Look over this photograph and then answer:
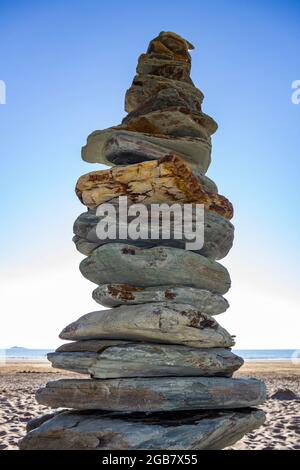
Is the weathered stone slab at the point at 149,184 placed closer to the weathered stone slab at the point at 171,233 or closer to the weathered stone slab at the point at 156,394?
the weathered stone slab at the point at 171,233

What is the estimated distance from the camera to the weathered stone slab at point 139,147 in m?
9.06

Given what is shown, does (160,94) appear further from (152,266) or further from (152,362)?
(152,362)

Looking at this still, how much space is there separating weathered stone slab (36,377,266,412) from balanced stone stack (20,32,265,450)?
0.02 meters

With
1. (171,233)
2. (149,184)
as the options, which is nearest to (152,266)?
(171,233)

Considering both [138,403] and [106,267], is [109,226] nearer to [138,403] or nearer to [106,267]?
[106,267]

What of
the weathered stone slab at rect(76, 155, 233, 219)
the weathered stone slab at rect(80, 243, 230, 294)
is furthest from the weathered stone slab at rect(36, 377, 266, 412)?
the weathered stone slab at rect(76, 155, 233, 219)

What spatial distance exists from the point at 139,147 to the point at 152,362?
4.28 metres

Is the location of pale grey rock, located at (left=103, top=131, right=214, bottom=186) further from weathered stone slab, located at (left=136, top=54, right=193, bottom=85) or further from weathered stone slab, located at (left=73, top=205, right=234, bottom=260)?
weathered stone slab, located at (left=136, top=54, right=193, bottom=85)

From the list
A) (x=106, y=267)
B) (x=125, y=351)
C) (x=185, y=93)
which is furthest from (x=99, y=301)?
(x=185, y=93)

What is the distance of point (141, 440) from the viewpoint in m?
6.54

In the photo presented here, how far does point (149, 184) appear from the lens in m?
8.50

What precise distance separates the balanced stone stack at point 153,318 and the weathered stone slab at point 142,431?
0.06 ft

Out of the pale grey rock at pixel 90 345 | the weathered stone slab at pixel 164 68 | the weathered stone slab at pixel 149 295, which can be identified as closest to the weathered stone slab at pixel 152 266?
the weathered stone slab at pixel 149 295

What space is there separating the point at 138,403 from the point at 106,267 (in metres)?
2.62
